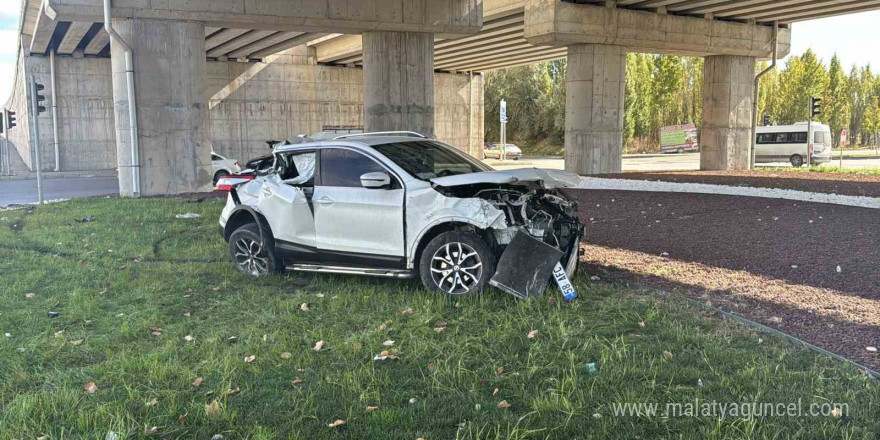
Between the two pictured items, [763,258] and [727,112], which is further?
[727,112]

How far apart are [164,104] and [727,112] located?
20339mm

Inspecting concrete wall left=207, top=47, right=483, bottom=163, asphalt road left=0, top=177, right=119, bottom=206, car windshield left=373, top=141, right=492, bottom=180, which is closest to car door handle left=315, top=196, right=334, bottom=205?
car windshield left=373, top=141, right=492, bottom=180

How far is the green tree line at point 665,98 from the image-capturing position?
5866 cm

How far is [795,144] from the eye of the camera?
3375 cm

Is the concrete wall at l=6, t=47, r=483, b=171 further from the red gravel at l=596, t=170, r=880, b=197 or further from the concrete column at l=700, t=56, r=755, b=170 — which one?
the red gravel at l=596, t=170, r=880, b=197

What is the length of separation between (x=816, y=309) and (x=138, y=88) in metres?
17.4

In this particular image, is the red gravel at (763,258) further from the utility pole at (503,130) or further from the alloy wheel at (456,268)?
the utility pole at (503,130)

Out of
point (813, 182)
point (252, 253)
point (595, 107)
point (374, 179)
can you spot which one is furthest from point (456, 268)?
point (595, 107)

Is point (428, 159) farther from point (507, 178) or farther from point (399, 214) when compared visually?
point (507, 178)

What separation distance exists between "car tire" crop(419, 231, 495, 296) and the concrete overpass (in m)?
14.4

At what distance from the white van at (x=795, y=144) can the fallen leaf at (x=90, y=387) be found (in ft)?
114

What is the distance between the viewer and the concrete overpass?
60.8 ft

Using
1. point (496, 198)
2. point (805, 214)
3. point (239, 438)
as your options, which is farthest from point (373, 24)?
point (239, 438)

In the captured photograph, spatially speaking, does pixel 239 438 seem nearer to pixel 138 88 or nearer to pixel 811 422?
pixel 811 422
